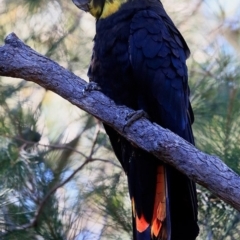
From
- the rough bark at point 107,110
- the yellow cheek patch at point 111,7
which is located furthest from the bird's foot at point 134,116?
the yellow cheek patch at point 111,7

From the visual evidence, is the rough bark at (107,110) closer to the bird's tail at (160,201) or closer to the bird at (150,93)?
the bird at (150,93)

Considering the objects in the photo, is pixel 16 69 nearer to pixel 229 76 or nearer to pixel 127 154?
pixel 127 154

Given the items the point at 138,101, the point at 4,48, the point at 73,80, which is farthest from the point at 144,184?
the point at 4,48

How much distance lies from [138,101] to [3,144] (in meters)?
0.75

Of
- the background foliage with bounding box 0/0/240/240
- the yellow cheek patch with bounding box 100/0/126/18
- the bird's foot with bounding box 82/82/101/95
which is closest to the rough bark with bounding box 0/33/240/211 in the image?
the bird's foot with bounding box 82/82/101/95

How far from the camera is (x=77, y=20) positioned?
357 centimetres

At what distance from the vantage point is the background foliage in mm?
2693

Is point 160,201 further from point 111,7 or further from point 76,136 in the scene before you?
point 76,136

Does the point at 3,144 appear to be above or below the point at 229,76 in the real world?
below

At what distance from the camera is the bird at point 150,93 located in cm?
243

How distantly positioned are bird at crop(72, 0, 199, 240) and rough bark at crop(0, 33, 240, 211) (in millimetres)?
137

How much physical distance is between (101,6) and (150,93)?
0.40 metres

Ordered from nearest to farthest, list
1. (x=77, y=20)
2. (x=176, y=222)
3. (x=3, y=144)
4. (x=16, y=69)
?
(x=16, y=69)
(x=176, y=222)
(x=3, y=144)
(x=77, y=20)

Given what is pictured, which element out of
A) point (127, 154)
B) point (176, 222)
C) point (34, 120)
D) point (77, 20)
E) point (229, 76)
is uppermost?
point (77, 20)
